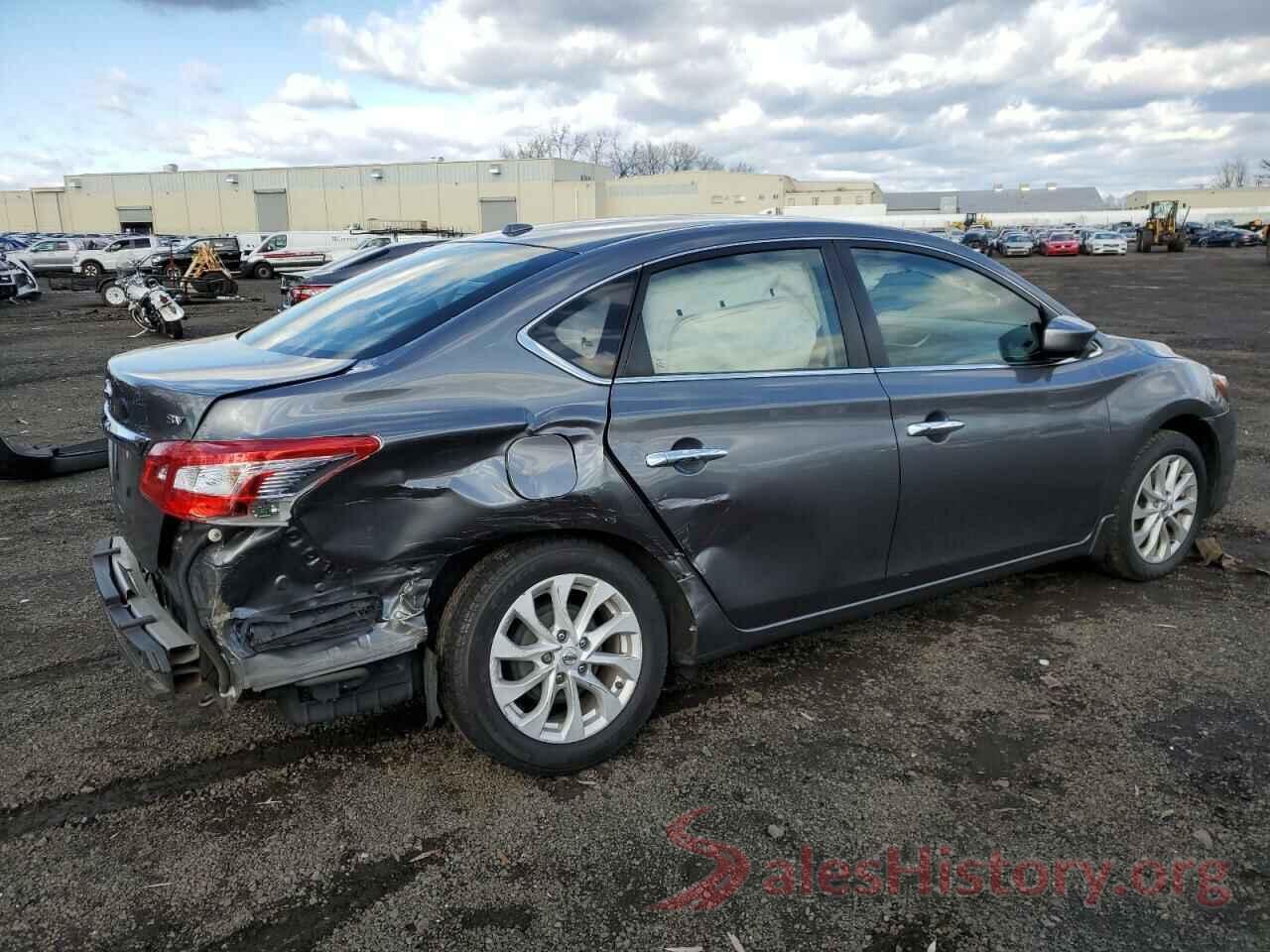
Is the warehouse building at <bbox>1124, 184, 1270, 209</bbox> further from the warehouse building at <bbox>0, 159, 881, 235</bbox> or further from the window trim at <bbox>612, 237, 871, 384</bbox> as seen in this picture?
the window trim at <bbox>612, 237, 871, 384</bbox>

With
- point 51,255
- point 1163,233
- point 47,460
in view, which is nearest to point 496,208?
point 51,255

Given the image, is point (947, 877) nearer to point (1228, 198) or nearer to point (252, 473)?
point (252, 473)

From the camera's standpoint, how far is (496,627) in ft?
9.30

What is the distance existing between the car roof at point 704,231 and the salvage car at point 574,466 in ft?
0.07

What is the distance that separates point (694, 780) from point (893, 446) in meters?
1.35

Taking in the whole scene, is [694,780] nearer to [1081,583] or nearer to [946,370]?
[946,370]

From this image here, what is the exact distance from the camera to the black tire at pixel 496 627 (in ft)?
9.21

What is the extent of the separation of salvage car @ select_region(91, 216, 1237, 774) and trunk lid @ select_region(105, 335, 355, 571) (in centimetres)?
1

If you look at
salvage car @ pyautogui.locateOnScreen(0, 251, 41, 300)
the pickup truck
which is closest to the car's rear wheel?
salvage car @ pyautogui.locateOnScreen(0, 251, 41, 300)

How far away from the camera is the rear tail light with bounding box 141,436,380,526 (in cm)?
254

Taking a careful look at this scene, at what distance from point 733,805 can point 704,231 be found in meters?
1.89

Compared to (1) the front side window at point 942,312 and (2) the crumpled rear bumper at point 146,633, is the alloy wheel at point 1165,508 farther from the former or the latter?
(2) the crumpled rear bumper at point 146,633

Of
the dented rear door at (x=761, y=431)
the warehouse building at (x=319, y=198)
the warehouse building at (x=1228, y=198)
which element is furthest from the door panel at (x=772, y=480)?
the warehouse building at (x=1228, y=198)

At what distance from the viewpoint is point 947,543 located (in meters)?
3.71
